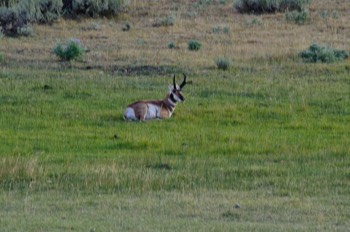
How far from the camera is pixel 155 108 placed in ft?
66.3

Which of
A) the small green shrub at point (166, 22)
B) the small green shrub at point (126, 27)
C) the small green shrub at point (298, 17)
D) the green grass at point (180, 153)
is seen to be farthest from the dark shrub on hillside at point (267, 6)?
the green grass at point (180, 153)

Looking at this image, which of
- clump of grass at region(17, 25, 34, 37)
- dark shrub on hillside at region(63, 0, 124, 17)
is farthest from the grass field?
dark shrub on hillside at region(63, 0, 124, 17)

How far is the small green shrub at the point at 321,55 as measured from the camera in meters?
27.4

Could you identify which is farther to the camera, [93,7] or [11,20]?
[93,7]

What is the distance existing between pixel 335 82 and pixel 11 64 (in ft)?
27.3

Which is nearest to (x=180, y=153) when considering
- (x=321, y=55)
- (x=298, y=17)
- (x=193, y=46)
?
(x=321, y=55)

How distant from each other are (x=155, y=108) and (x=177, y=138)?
215 cm

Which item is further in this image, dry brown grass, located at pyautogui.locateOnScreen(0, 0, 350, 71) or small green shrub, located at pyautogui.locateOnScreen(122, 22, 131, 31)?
small green shrub, located at pyautogui.locateOnScreen(122, 22, 131, 31)

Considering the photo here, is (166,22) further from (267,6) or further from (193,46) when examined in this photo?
(193,46)

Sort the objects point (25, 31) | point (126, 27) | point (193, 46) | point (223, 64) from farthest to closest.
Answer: point (126, 27)
point (25, 31)
point (193, 46)
point (223, 64)

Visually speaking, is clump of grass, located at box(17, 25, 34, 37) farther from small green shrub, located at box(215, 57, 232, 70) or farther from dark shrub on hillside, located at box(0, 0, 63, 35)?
small green shrub, located at box(215, 57, 232, 70)

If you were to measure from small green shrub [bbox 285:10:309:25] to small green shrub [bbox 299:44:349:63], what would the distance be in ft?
34.2

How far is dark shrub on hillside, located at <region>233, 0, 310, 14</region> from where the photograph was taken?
4353cm

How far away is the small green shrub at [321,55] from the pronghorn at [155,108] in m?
7.23
